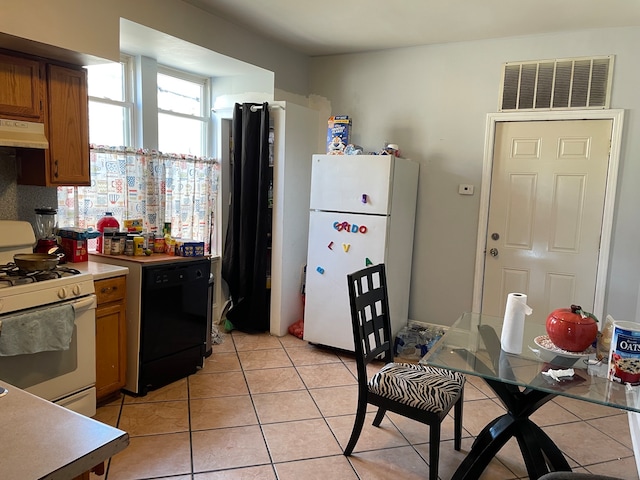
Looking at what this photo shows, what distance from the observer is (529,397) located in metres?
2.11

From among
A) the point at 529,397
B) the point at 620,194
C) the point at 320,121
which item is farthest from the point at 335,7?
the point at 529,397

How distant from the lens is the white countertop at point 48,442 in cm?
79

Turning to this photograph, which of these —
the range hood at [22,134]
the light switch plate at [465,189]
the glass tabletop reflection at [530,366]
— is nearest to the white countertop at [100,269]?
the range hood at [22,134]

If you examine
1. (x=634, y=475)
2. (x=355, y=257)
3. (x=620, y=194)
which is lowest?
(x=634, y=475)

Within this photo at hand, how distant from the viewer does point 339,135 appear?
3754 mm

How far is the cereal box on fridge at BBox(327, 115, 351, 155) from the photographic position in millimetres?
3727

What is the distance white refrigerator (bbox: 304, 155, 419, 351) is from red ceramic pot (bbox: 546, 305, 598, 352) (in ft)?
5.20

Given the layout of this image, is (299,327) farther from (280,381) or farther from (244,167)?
(244,167)

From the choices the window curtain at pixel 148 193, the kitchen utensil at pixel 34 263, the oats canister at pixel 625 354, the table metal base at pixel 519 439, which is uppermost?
the window curtain at pixel 148 193

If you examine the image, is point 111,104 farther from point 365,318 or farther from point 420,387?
point 420,387

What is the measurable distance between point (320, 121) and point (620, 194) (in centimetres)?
253

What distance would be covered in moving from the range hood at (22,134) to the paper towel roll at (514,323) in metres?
2.45

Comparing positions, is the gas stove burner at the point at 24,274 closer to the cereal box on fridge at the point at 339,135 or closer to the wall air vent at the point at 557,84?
the cereal box on fridge at the point at 339,135

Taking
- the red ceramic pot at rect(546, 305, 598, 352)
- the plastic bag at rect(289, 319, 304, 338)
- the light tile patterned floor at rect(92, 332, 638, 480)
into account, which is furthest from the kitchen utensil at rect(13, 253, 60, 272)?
the red ceramic pot at rect(546, 305, 598, 352)
